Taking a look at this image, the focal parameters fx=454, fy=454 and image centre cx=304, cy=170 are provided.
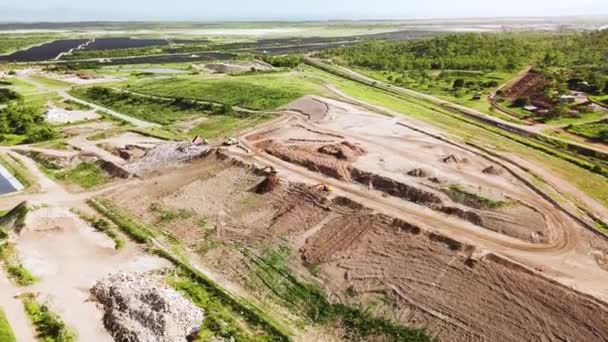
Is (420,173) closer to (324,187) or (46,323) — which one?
(324,187)

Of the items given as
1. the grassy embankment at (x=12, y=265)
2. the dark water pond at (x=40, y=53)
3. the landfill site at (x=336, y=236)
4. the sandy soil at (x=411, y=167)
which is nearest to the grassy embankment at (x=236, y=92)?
the sandy soil at (x=411, y=167)

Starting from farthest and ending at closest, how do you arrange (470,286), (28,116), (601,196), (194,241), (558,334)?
(28,116) → (601,196) → (194,241) → (470,286) → (558,334)

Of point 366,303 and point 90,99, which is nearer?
point 366,303

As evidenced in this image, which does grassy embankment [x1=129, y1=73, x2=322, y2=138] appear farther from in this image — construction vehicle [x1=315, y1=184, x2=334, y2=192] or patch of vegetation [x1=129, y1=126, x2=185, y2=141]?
construction vehicle [x1=315, y1=184, x2=334, y2=192]

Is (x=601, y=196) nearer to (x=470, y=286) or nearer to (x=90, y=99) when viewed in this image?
(x=470, y=286)

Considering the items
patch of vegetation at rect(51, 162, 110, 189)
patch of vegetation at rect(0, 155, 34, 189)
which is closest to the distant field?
patch of vegetation at rect(51, 162, 110, 189)

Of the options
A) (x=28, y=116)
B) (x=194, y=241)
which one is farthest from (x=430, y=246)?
(x=28, y=116)
